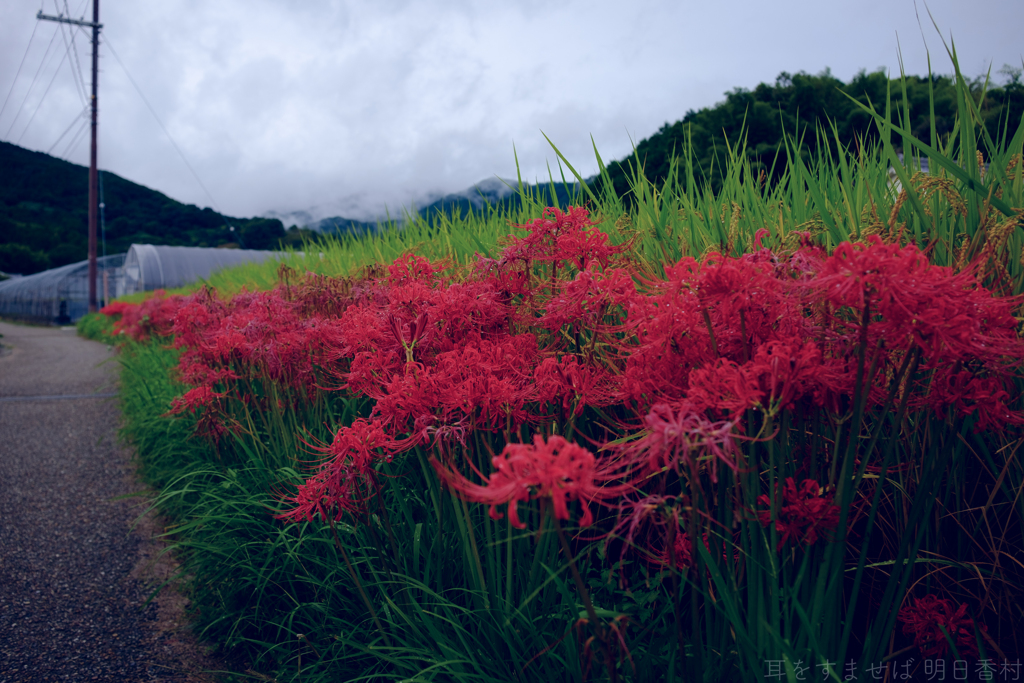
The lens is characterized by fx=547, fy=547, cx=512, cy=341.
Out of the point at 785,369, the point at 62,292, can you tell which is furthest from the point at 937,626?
the point at 62,292

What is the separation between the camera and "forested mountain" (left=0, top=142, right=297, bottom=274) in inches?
1720

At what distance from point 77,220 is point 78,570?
64.1m

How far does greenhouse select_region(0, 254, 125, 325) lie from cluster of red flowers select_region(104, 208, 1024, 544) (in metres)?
33.6

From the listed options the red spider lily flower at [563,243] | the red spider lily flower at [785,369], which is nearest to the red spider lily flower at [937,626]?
the red spider lily flower at [785,369]

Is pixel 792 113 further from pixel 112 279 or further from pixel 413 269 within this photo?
pixel 112 279

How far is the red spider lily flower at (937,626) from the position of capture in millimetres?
1459

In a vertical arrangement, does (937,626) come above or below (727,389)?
below

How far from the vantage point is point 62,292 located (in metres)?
29.3

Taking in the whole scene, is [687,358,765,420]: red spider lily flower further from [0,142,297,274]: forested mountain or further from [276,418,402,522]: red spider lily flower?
[0,142,297,274]: forested mountain

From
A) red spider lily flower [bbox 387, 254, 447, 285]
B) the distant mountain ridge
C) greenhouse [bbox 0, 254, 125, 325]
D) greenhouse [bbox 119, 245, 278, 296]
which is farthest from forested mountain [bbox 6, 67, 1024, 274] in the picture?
greenhouse [bbox 0, 254, 125, 325]

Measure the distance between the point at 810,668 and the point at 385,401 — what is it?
1232mm

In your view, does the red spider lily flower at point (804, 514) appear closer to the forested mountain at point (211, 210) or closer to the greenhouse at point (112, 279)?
the forested mountain at point (211, 210)

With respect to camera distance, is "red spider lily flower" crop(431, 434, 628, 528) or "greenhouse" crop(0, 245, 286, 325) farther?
"greenhouse" crop(0, 245, 286, 325)

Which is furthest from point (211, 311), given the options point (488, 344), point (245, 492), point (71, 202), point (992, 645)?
point (71, 202)
